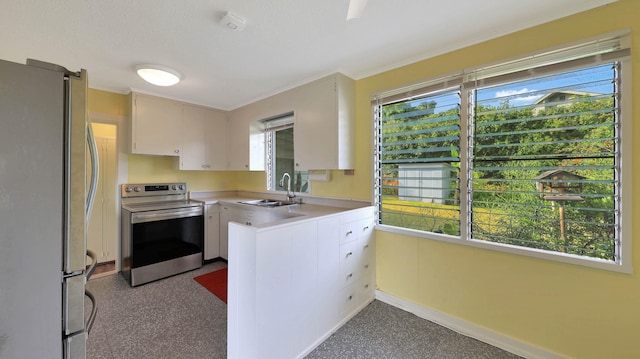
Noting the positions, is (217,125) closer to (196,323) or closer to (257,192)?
(257,192)

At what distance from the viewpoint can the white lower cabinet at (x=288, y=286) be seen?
4.80ft

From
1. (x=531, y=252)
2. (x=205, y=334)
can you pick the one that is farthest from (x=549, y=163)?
(x=205, y=334)

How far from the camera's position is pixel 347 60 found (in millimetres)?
2264

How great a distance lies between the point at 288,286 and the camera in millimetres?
1634

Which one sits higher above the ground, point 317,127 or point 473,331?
point 317,127

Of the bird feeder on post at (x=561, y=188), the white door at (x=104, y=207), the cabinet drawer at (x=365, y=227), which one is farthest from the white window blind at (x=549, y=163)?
the white door at (x=104, y=207)

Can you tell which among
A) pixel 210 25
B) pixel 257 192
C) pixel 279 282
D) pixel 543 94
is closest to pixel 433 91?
pixel 543 94

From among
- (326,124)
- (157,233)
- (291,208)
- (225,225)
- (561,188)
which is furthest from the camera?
(225,225)

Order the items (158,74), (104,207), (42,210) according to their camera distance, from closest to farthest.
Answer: (42,210) → (158,74) → (104,207)

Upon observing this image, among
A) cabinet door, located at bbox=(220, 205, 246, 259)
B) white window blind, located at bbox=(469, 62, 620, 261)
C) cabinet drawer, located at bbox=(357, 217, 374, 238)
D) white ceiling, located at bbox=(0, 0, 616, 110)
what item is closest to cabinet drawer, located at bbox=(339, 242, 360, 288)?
cabinet drawer, located at bbox=(357, 217, 374, 238)

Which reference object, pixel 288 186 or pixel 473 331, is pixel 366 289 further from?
pixel 288 186

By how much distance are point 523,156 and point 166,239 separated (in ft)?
12.0

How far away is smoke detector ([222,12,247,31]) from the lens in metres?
1.60

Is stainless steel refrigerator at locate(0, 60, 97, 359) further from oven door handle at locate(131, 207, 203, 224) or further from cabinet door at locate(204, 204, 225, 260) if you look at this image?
cabinet door at locate(204, 204, 225, 260)
